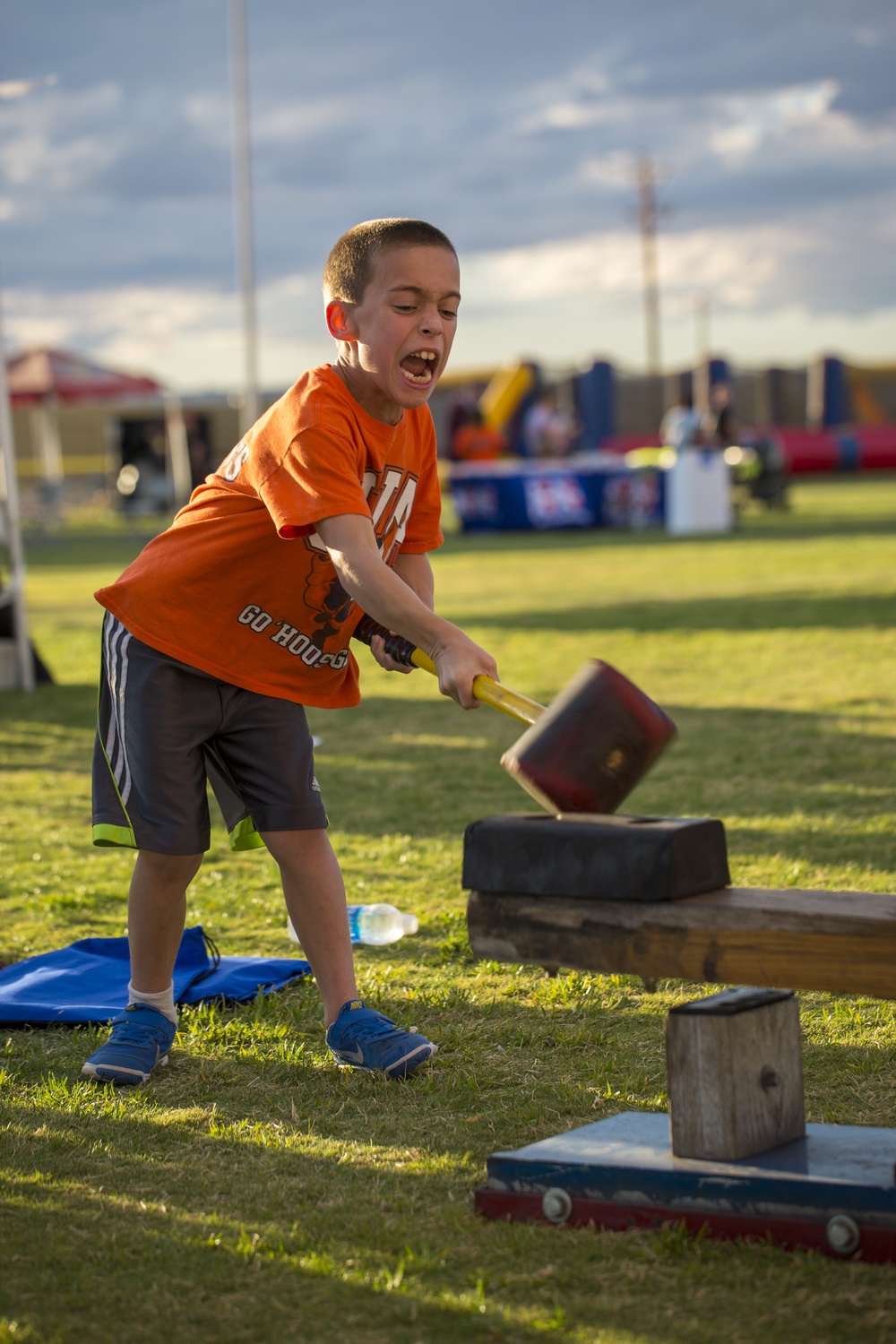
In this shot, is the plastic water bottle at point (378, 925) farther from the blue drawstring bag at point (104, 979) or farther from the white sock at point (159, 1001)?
the white sock at point (159, 1001)

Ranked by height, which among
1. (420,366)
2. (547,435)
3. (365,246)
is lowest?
(420,366)

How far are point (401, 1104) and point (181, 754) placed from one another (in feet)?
2.82

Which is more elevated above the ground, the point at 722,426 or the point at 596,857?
the point at 722,426

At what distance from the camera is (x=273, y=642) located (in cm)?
315

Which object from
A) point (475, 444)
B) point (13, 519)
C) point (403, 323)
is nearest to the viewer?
point (403, 323)

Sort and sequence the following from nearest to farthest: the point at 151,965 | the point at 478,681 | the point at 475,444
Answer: the point at 478,681, the point at 151,965, the point at 475,444

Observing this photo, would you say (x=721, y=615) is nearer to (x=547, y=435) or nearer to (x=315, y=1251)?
(x=315, y=1251)

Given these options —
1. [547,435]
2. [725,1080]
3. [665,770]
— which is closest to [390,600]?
[725,1080]

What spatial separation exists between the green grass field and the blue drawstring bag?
3.1 inches

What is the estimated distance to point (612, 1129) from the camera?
8.42 ft

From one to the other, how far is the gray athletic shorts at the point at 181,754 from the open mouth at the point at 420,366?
29.8 inches

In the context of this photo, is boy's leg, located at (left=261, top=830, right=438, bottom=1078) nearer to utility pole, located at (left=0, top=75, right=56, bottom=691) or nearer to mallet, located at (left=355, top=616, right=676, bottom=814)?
mallet, located at (left=355, top=616, right=676, bottom=814)

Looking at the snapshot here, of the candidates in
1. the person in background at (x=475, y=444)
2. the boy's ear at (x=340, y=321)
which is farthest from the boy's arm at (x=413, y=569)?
the person in background at (x=475, y=444)

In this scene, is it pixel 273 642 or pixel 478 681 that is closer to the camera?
pixel 478 681
